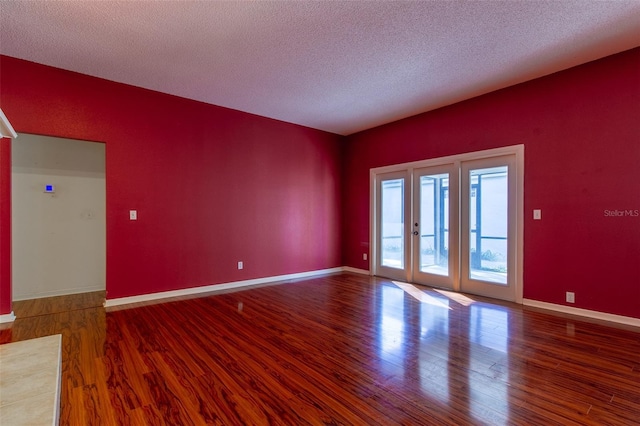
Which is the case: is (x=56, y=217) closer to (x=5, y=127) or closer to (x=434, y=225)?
(x=5, y=127)

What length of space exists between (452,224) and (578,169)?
1.69 m

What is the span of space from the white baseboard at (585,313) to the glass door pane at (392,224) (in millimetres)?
2109

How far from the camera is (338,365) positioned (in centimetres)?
249

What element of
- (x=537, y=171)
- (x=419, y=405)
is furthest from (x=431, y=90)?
(x=419, y=405)

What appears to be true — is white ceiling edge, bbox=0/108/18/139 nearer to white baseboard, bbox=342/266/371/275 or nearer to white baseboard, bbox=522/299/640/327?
white baseboard, bbox=522/299/640/327

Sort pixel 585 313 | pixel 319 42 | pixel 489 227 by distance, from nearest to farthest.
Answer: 1. pixel 319 42
2. pixel 585 313
3. pixel 489 227

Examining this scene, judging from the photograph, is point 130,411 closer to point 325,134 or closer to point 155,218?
point 155,218

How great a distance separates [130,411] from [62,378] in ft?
2.62

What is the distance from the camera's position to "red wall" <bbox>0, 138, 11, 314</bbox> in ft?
11.4

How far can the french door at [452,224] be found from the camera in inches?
171

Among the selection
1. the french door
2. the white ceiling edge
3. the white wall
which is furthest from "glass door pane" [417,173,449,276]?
the white wall

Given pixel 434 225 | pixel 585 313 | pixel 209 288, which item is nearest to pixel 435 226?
pixel 434 225

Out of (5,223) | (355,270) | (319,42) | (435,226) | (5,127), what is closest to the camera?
(5,127)

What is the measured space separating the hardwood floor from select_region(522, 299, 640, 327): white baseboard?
11.1 inches
